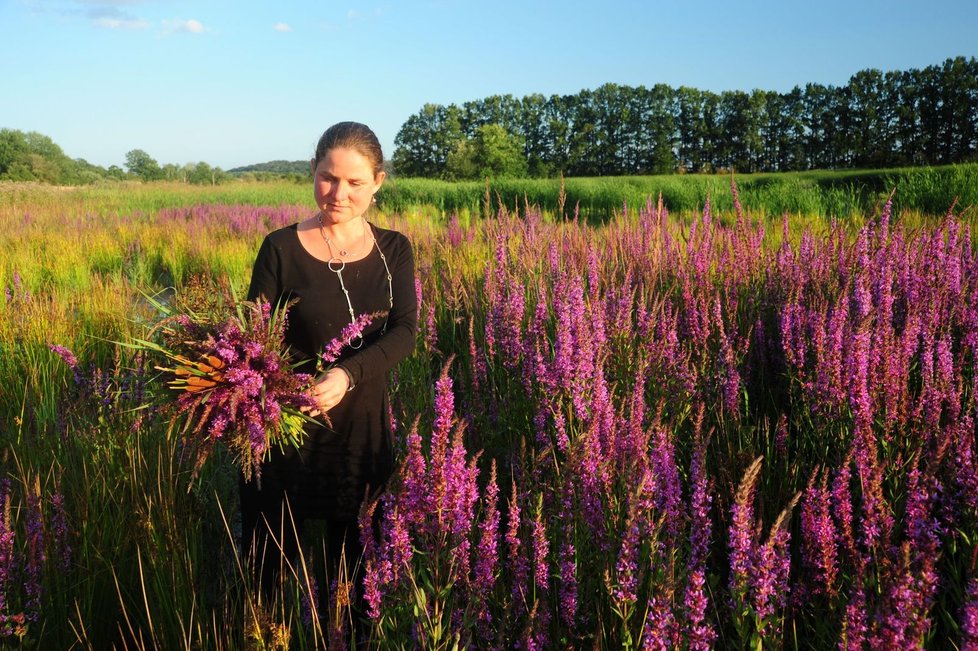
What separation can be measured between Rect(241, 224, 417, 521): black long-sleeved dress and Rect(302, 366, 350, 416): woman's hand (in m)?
0.29

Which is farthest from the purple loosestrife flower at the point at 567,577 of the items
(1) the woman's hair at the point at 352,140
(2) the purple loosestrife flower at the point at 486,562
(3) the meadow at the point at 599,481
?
(1) the woman's hair at the point at 352,140

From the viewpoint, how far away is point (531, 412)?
3.09 m

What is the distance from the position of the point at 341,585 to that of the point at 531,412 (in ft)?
5.64

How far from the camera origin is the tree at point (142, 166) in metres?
62.7

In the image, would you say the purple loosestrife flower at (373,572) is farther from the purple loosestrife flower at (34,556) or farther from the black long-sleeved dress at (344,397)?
the purple loosestrife flower at (34,556)

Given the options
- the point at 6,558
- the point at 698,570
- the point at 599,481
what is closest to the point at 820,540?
the point at 698,570

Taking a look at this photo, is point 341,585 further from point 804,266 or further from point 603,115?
point 603,115

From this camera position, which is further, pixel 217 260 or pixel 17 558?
pixel 217 260

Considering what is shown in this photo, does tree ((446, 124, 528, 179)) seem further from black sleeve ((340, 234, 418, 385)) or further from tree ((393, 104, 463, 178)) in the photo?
black sleeve ((340, 234, 418, 385))

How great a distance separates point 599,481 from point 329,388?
0.80 meters

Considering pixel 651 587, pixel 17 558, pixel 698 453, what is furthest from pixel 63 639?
pixel 698 453

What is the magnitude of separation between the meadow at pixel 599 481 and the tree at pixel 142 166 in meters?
62.5

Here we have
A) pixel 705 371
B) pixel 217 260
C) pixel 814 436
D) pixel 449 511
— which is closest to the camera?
pixel 449 511

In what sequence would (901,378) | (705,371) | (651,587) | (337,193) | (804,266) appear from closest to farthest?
(651,587), (337,193), (901,378), (705,371), (804,266)
